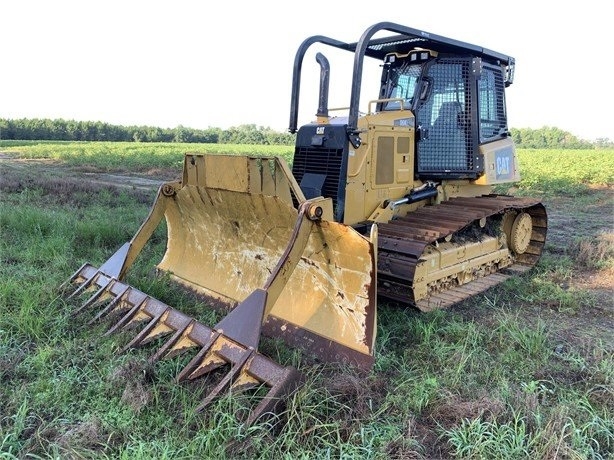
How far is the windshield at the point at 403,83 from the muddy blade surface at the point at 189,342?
11.7 ft

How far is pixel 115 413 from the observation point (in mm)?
2924

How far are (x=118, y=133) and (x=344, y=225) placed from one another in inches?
2647

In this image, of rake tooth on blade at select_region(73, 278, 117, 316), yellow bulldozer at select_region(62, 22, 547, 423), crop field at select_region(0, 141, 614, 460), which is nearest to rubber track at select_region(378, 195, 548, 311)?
→ yellow bulldozer at select_region(62, 22, 547, 423)

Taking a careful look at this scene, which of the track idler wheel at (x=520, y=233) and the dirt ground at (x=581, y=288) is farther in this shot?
the track idler wheel at (x=520, y=233)

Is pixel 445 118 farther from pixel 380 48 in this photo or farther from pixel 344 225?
pixel 344 225

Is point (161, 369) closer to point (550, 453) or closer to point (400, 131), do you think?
point (550, 453)

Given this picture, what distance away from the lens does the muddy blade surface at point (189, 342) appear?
294cm

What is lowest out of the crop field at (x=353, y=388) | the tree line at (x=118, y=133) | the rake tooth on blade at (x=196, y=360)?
the crop field at (x=353, y=388)

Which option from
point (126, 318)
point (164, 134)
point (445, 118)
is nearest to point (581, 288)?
point (445, 118)

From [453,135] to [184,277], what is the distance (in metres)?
3.52


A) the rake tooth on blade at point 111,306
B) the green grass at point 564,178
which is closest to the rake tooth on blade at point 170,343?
the rake tooth on blade at point 111,306

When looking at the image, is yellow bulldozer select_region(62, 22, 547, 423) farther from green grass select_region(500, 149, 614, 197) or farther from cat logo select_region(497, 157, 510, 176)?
green grass select_region(500, 149, 614, 197)

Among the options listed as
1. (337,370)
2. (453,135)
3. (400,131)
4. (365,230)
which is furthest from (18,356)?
(453,135)

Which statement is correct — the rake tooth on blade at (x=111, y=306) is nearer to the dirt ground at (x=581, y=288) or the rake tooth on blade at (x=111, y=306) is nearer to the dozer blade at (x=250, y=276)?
the dozer blade at (x=250, y=276)
